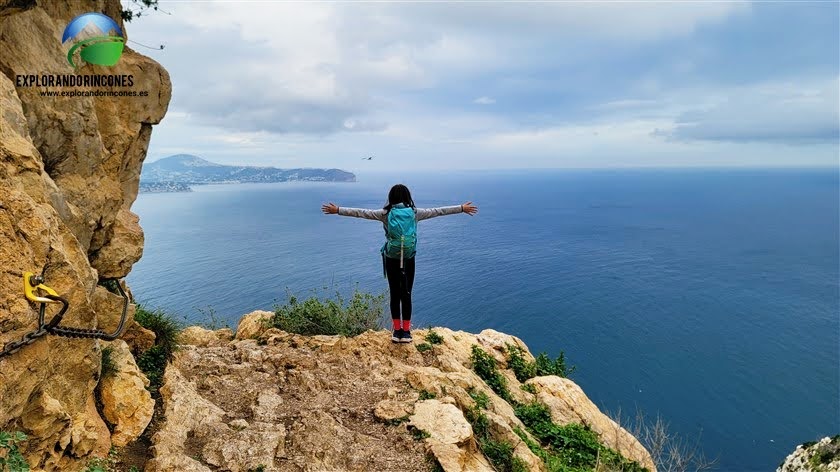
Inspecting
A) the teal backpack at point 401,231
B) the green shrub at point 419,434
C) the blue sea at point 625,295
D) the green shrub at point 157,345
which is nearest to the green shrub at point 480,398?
the green shrub at point 419,434

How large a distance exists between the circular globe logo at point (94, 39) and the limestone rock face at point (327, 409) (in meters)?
5.23

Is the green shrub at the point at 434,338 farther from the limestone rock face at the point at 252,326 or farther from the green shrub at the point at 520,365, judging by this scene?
the limestone rock face at the point at 252,326

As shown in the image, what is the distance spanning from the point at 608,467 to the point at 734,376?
47635 mm

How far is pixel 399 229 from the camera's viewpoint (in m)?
7.98

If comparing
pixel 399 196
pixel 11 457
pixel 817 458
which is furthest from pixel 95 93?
pixel 817 458

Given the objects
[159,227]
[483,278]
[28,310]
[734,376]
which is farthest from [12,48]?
[159,227]

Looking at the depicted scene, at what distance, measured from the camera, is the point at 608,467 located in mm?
8180

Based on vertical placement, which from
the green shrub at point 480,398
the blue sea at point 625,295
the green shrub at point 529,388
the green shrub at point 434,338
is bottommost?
the blue sea at point 625,295

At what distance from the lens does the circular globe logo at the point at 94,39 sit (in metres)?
6.25

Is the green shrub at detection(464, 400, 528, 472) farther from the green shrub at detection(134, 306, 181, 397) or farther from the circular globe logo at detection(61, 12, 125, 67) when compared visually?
the circular globe logo at detection(61, 12, 125, 67)

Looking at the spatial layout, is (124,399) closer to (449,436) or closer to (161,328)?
(161,328)

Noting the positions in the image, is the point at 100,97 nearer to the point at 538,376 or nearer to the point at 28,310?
the point at 28,310

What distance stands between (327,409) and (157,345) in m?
3.47

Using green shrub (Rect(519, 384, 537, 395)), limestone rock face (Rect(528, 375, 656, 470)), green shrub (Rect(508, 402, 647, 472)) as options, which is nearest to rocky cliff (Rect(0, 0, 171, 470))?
green shrub (Rect(508, 402, 647, 472))
